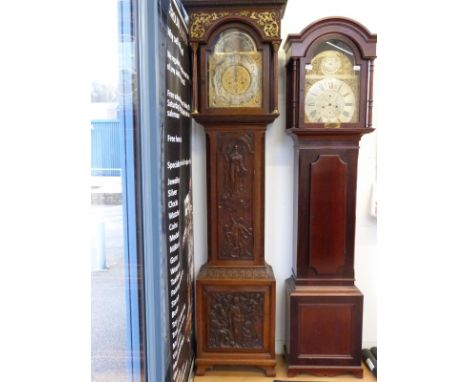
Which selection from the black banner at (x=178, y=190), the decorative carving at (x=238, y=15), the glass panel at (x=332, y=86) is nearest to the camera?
the black banner at (x=178, y=190)

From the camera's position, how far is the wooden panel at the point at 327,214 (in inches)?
87.7

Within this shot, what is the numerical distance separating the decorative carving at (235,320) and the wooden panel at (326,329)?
0.28m

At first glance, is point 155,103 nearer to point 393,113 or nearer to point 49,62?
point 49,62

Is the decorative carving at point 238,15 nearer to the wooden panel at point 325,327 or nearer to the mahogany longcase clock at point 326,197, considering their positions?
the mahogany longcase clock at point 326,197

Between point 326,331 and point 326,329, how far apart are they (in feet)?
0.05

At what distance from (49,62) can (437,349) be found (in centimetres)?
85

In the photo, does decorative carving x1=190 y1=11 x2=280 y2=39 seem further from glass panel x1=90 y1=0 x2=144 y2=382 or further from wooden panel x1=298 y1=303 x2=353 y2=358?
wooden panel x1=298 y1=303 x2=353 y2=358

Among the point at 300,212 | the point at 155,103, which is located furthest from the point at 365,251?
the point at 155,103

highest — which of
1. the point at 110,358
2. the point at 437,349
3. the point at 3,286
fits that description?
the point at 3,286

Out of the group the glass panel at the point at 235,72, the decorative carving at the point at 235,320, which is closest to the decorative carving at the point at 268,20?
the glass panel at the point at 235,72

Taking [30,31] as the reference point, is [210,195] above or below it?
below

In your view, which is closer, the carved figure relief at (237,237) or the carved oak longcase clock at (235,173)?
the carved oak longcase clock at (235,173)

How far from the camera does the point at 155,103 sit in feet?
4.47

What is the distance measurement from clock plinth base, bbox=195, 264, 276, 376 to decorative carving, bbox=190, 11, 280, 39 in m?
1.49
